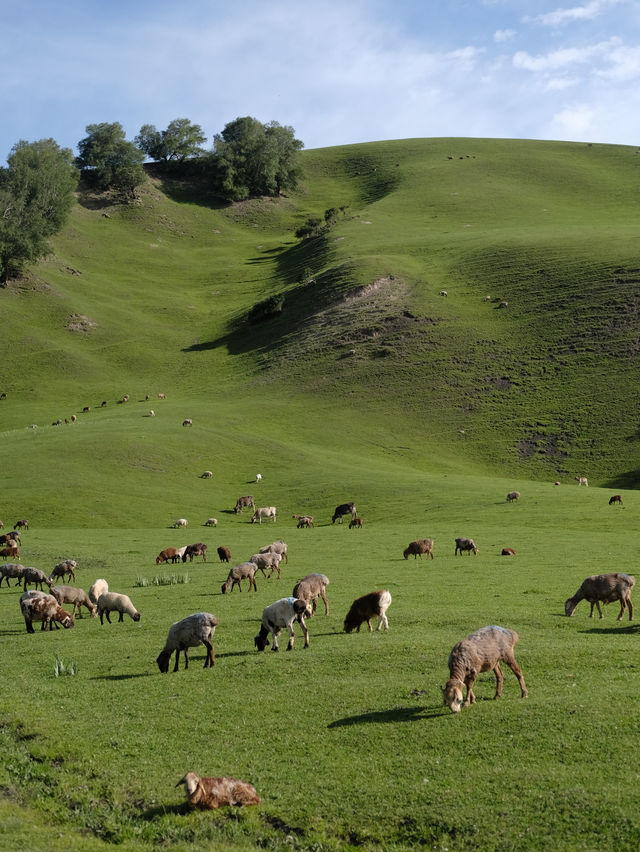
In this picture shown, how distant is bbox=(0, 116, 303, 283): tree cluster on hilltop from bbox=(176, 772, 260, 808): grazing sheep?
395 feet

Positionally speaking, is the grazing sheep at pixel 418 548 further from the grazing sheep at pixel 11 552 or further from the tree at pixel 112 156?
the tree at pixel 112 156

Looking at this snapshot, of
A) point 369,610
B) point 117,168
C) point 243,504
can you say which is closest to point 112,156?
point 117,168

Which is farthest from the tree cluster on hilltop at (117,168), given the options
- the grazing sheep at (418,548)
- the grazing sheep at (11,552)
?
the grazing sheep at (418,548)

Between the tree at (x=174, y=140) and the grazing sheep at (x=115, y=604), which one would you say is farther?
the tree at (x=174, y=140)

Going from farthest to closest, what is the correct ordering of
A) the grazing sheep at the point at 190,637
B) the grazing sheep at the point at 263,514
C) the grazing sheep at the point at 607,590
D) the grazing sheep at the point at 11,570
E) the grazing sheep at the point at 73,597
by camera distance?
the grazing sheep at the point at 263,514
the grazing sheep at the point at 11,570
the grazing sheep at the point at 73,597
the grazing sheep at the point at 607,590
the grazing sheep at the point at 190,637

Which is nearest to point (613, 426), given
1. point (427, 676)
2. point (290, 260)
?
point (427, 676)

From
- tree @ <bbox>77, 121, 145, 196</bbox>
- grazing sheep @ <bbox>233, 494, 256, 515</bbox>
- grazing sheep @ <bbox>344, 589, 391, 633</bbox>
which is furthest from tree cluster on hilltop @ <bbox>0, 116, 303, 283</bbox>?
grazing sheep @ <bbox>344, 589, 391, 633</bbox>

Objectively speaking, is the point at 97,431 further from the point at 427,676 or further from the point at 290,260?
the point at 290,260

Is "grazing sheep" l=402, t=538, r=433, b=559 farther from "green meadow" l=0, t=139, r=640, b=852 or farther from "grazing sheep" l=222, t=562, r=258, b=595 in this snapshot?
"grazing sheep" l=222, t=562, r=258, b=595

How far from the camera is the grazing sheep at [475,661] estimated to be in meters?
13.9

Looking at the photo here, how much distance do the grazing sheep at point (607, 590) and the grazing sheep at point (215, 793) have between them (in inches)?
506

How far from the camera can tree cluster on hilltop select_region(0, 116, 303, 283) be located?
12256 centimetres

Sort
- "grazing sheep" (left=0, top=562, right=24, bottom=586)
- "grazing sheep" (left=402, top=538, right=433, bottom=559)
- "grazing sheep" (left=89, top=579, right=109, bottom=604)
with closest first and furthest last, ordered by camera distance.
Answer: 1. "grazing sheep" (left=89, top=579, right=109, bottom=604)
2. "grazing sheep" (left=0, top=562, right=24, bottom=586)
3. "grazing sheep" (left=402, top=538, right=433, bottom=559)

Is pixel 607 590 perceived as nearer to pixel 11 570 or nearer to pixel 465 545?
pixel 465 545
